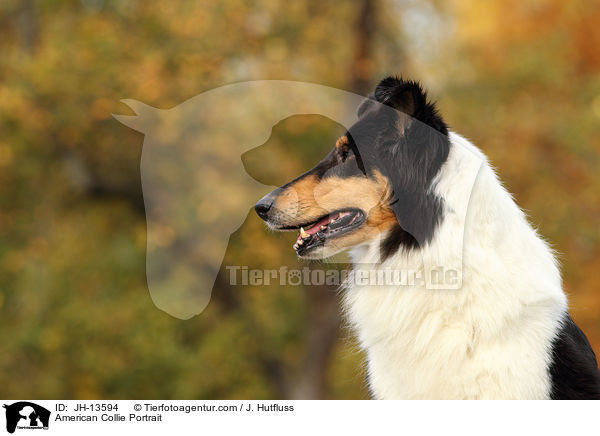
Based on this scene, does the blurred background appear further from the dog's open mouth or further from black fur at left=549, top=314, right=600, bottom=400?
black fur at left=549, top=314, right=600, bottom=400

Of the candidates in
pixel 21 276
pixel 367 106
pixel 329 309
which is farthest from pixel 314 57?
pixel 367 106

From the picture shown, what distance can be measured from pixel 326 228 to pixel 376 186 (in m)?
0.33

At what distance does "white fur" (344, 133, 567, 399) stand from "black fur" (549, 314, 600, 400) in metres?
0.05

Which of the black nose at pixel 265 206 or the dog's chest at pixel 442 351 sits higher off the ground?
the black nose at pixel 265 206

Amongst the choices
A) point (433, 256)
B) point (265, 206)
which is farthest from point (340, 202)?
point (433, 256)

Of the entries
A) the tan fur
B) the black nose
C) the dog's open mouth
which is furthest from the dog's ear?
the black nose

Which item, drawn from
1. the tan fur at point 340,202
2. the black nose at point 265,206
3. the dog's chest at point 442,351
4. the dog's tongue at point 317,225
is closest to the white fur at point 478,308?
the dog's chest at point 442,351

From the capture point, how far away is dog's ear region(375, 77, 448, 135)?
2924mm

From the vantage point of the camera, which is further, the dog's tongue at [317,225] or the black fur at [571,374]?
the dog's tongue at [317,225]
